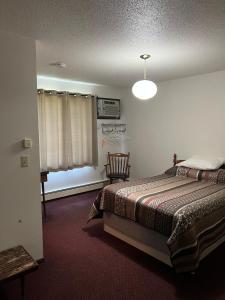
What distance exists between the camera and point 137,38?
2.28 m

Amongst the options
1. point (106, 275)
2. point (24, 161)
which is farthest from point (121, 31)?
point (106, 275)

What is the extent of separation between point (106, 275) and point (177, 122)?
315cm

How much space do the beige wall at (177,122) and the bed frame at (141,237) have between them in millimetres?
1900

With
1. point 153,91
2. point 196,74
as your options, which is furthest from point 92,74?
point 196,74

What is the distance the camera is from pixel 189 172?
370cm

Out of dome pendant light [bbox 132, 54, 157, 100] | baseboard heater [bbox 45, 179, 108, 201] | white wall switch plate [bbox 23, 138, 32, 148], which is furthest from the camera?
baseboard heater [bbox 45, 179, 108, 201]

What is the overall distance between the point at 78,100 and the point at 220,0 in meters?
3.33

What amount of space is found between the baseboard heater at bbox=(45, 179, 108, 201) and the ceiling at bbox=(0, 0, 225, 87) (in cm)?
240

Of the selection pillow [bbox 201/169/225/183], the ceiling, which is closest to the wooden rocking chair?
pillow [bbox 201/169/225/183]

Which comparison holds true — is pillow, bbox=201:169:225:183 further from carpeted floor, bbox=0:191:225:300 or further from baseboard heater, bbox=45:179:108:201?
baseboard heater, bbox=45:179:108:201

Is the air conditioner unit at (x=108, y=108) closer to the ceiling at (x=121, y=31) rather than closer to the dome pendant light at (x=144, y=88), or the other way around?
the ceiling at (x=121, y=31)

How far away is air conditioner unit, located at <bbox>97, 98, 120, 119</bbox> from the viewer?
503 cm

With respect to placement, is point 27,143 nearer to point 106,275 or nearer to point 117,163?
point 106,275

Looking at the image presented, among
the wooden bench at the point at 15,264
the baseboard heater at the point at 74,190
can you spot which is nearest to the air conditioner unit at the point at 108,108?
the baseboard heater at the point at 74,190
